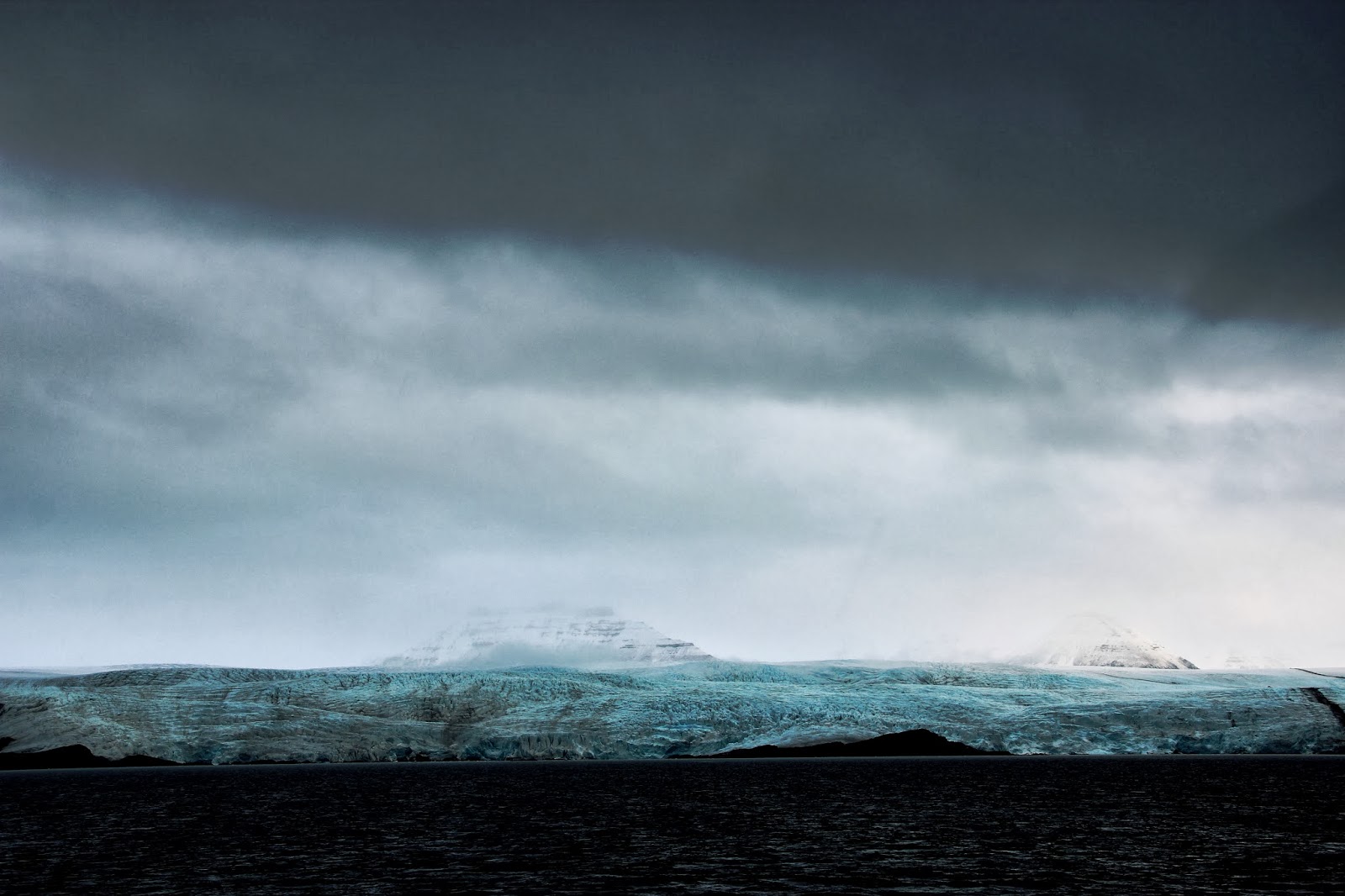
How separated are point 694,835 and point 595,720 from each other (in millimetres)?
91409

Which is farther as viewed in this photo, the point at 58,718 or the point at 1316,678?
the point at 1316,678

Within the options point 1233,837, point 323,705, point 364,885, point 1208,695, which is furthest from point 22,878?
point 1208,695

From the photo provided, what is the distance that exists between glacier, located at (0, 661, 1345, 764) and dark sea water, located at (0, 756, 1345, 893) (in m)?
29.9

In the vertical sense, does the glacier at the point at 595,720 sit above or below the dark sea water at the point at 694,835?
above

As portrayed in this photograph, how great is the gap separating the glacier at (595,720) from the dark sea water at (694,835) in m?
29.9

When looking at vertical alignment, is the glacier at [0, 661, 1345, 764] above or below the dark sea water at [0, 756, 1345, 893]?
above

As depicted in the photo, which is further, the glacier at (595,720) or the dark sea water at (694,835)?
the glacier at (595,720)

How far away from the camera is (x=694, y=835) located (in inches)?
2184

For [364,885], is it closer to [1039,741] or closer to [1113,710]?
[1039,741]

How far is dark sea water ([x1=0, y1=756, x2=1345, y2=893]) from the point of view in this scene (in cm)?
4028

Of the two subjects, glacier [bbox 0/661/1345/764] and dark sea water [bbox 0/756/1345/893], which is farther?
glacier [bbox 0/661/1345/764]

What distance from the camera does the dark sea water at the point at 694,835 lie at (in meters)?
40.3

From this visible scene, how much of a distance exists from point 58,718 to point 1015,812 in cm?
11088

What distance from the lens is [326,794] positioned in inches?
3489
